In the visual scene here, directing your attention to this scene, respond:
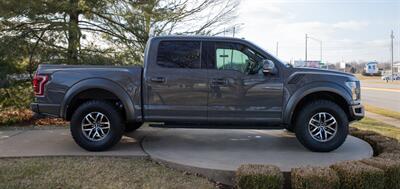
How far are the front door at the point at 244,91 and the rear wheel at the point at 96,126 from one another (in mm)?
1527

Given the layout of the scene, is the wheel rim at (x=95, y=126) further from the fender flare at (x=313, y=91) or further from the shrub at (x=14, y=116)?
the shrub at (x=14, y=116)

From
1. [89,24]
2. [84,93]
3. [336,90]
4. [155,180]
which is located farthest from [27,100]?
[336,90]

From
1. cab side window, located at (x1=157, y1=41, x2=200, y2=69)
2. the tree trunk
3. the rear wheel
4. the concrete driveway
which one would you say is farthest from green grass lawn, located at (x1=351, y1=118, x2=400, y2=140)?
the tree trunk

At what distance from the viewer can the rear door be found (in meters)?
7.11

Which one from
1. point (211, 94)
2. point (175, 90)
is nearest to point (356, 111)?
point (211, 94)

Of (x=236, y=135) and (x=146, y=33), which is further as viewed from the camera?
(x=146, y=33)

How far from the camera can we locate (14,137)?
8.35 m

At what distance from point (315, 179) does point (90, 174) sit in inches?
112

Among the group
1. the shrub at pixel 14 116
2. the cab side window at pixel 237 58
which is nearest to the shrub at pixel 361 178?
the cab side window at pixel 237 58

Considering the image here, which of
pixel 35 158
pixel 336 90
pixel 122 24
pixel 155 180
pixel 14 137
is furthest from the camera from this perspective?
pixel 122 24

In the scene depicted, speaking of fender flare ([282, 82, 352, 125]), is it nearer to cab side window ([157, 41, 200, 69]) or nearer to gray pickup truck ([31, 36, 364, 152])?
gray pickup truck ([31, 36, 364, 152])

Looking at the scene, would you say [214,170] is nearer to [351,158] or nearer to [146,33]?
[351,158]

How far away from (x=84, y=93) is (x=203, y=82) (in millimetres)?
1940

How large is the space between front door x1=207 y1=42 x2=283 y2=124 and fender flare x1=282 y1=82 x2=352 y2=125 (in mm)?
160
